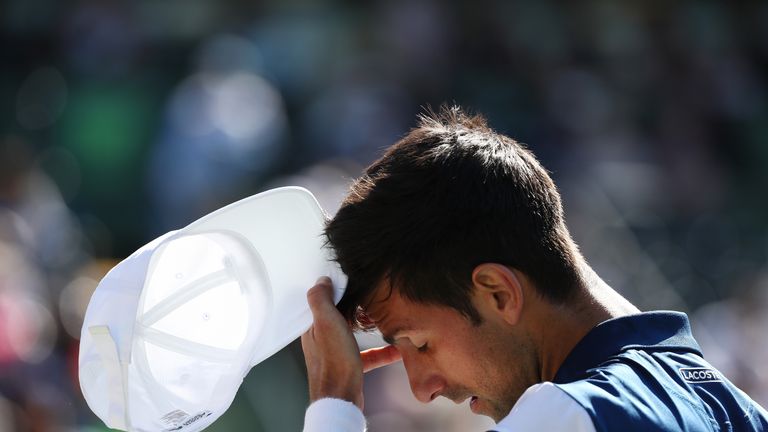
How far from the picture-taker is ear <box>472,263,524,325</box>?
2.01 metres

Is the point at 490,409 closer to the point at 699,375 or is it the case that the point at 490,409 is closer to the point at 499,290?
the point at 499,290

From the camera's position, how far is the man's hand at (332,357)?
6.94ft

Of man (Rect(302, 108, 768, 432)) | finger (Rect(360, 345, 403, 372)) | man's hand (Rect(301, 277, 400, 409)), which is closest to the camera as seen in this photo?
man (Rect(302, 108, 768, 432))

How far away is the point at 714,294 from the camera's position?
7895 mm

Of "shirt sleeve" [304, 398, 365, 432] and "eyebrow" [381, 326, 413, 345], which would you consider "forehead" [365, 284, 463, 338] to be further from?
"shirt sleeve" [304, 398, 365, 432]

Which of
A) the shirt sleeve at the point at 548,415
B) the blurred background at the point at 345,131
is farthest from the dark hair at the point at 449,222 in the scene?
the blurred background at the point at 345,131

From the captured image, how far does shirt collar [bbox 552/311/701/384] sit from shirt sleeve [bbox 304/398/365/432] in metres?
0.36

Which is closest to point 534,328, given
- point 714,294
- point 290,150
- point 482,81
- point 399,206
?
A: point 399,206

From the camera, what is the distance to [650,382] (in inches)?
72.0

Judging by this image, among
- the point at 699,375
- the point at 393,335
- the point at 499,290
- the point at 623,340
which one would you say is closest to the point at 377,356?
the point at 393,335

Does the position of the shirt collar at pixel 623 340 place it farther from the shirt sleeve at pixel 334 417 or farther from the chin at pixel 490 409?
the shirt sleeve at pixel 334 417

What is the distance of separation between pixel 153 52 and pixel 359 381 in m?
6.45

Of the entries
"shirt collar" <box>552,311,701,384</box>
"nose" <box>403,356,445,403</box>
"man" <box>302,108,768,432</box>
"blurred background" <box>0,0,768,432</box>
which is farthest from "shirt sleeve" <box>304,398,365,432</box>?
"blurred background" <box>0,0,768,432</box>

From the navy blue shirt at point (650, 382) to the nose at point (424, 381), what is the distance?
A: 24 cm
